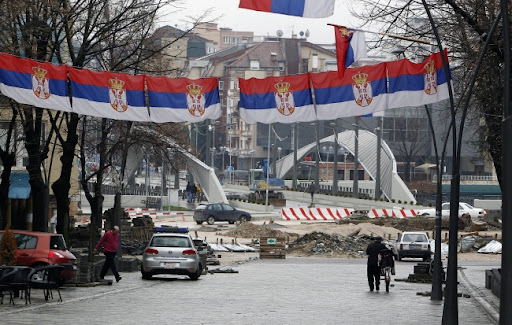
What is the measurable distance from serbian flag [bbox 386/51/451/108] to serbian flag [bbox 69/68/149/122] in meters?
5.39

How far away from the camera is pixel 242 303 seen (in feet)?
79.8

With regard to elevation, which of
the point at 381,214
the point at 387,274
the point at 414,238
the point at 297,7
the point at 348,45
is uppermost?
the point at 297,7

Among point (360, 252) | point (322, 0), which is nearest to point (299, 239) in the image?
point (360, 252)

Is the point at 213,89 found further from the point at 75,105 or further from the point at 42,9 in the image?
the point at 42,9

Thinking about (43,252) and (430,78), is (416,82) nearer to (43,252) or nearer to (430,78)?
(430,78)

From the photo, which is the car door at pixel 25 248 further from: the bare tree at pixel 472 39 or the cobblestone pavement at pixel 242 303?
the bare tree at pixel 472 39

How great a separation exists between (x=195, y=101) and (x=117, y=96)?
169 centimetres

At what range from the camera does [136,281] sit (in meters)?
32.2

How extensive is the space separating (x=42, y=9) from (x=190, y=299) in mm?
10863

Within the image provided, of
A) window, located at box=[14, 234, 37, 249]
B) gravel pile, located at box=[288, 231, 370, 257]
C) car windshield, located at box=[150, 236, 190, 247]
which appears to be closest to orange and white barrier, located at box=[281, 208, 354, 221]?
gravel pile, located at box=[288, 231, 370, 257]

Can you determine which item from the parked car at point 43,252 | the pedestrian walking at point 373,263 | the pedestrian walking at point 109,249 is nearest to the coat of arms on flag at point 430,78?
the pedestrian walking at point 373,263

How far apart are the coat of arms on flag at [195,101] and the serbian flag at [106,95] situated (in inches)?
38.6

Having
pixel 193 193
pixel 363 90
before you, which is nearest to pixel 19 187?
pixel 363 90

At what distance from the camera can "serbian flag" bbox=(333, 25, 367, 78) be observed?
2241 cm
